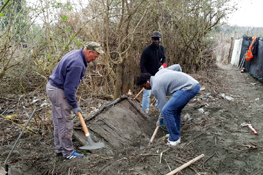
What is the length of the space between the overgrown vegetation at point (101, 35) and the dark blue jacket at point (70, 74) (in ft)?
5.97

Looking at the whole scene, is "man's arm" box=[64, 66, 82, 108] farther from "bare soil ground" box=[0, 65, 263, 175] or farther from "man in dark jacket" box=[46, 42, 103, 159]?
"bare soil ground" box=[0, 65, 263, 175]

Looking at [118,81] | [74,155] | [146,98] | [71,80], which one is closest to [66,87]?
[71,80]

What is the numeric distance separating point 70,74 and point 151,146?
5.87 ft

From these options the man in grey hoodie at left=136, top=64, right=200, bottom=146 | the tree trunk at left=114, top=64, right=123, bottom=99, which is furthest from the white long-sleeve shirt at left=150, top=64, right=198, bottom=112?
the tree trunk at left=114, top=64, right=123, bottom=99

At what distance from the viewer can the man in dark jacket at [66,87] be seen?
2855mm

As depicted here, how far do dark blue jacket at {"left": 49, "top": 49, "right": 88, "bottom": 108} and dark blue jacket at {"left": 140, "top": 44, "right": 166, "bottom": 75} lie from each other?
221 cm

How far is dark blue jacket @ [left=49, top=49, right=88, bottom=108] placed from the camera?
2.84 meters

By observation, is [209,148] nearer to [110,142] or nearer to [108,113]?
[110,142]

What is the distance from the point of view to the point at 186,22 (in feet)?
30.6

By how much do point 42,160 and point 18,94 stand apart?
205 inches

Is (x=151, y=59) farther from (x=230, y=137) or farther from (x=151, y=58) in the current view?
(x=230, y=137)

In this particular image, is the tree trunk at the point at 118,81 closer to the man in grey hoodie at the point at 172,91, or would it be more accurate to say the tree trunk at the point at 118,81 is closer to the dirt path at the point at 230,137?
the dirt path at the point at 230,137

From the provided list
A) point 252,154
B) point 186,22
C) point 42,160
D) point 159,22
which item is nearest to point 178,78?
point 252,154

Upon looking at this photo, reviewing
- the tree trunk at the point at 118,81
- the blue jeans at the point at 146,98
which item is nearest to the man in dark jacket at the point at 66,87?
the blue jeans at the point at 146,98
